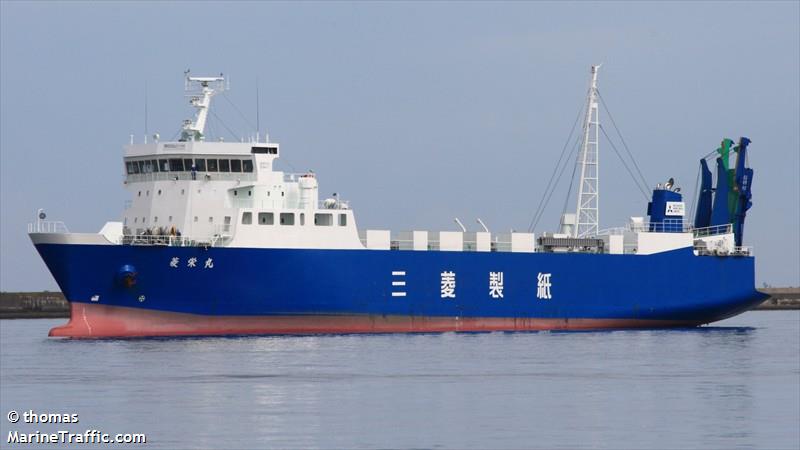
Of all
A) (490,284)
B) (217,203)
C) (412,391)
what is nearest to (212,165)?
(217,203)

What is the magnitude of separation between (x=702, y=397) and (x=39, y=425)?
41.2 ft

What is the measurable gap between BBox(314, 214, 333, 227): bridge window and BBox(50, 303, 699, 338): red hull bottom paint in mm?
2828

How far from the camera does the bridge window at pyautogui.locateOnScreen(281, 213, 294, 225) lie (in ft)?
142

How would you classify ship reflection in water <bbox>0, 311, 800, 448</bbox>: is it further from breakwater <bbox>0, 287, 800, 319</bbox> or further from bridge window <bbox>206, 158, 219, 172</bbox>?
breakwater <bbox>0, 287, 800, 319</bbox>

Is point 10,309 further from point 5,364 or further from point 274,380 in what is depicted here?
point 274,380

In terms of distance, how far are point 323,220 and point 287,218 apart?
3.79ft

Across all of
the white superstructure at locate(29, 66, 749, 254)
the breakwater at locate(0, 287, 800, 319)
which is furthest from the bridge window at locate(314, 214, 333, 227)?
the breakwater at locate(0, 287, 800, 319)

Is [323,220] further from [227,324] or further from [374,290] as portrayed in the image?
[227,324]

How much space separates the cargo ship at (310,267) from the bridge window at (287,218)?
0.14ft

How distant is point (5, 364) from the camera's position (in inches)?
1353

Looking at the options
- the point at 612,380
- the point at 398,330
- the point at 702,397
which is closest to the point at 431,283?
the point at 398,330

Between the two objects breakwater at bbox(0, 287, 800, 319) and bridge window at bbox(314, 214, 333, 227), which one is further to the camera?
breakwater at bbox(0, 287, 800, 319)

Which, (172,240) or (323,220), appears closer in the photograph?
(172,240)

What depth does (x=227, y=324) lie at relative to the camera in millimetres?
42125
